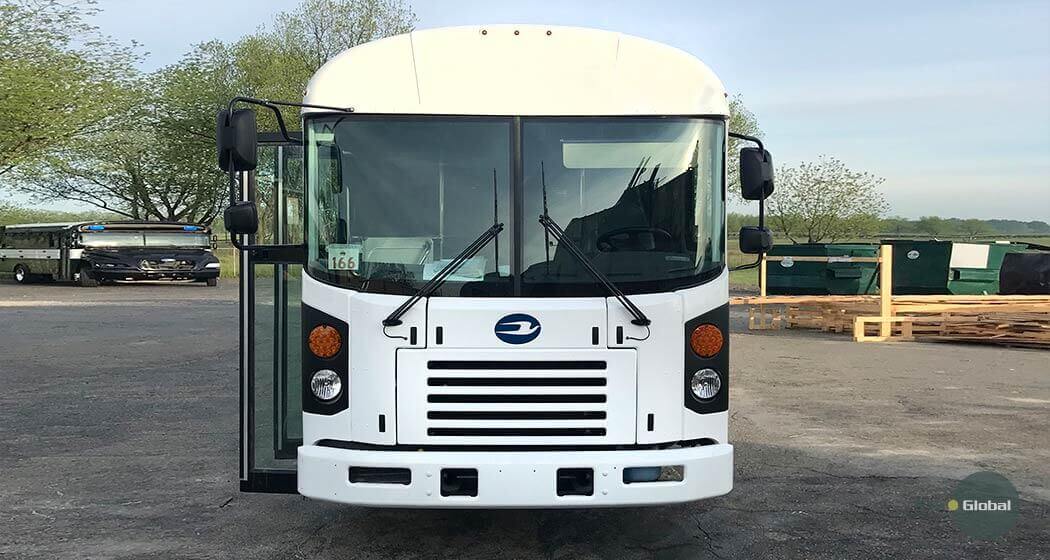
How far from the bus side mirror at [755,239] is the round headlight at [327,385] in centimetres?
226

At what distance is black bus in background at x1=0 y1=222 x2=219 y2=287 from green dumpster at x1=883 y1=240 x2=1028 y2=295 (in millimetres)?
19612

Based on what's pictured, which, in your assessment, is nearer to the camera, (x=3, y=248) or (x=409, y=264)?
(x=409, y=264)

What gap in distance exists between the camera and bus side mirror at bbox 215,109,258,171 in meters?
5.29

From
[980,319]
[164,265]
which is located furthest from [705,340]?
[164,265]

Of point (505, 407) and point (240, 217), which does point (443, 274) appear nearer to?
point (505, 407)

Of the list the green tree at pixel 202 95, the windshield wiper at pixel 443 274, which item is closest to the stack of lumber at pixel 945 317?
the windshield wiper at pixel 443 274

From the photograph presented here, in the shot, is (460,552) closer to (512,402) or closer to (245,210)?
(512,402)

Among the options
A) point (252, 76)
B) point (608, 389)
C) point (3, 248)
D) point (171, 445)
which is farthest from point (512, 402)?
point (252, 76)

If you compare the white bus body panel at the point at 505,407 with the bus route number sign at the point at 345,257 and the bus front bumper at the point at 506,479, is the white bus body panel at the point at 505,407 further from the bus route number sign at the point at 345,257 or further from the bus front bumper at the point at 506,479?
the bus route number sign at the point at 345,257

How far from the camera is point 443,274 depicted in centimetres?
528

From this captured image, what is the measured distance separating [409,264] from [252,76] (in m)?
40.8

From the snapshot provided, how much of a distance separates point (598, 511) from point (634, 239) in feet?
6.35

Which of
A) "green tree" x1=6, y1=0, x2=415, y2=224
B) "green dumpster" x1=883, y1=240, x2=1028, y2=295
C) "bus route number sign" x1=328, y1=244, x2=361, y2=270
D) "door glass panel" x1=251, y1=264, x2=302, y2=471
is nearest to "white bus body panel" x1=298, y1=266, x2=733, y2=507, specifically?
"bus route number sign" x1=328, y1=244, x2=361, y2=270

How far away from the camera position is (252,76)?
144ft
